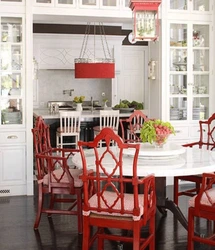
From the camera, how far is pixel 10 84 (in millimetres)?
5980

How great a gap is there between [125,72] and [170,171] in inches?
339

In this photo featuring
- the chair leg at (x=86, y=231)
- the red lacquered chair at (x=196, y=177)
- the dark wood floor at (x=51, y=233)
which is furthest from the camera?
the red lacquered chair at (x=196, y=177)

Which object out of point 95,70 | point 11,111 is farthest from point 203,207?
point 95,70

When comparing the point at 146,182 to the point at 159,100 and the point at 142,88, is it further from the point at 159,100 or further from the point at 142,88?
the point at 142,88

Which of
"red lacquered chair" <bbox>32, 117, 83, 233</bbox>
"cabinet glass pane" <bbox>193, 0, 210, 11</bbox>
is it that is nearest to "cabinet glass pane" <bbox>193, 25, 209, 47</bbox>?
"cabinet glass pane" <bbox>193, 0, 210, 11</bbox>

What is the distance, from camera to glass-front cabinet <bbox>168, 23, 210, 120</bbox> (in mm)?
6566

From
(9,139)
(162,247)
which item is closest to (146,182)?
(162,247)

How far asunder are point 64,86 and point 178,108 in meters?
5.31

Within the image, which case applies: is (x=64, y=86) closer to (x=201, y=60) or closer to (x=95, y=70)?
Result: (x=95, y=70)

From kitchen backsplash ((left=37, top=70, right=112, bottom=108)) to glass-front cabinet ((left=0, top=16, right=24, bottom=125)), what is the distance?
17.0ft

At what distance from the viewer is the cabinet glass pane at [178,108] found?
660 centimetres

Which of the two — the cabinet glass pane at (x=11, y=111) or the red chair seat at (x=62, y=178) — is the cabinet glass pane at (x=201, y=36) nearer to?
the cabinet glass pane at (x=11, y=111)

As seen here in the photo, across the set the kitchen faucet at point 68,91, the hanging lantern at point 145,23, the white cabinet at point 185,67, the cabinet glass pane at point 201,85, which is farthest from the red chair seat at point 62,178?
the kitchen faucet at point 68,91

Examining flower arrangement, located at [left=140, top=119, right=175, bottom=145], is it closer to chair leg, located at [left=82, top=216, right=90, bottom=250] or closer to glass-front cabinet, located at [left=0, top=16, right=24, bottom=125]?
chair leg, located at [left=82, top=216, right=90, bottom=250]
